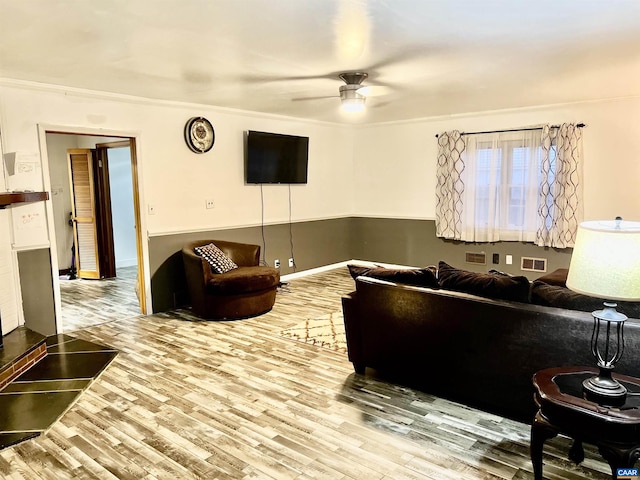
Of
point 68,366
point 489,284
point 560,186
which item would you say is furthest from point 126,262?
point 560,186

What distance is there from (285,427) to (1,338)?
8.51 ft

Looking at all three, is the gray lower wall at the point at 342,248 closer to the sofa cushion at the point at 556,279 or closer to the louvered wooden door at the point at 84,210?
the sofa cushion at the point at 556,279

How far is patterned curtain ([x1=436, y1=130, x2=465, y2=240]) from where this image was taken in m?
6.44

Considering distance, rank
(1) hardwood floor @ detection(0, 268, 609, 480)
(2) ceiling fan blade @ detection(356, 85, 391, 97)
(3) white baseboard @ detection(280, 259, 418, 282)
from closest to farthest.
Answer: (1) hardwood floor @ detection(0, 268, 609, 480)
(2) ceiling fan blade @ detection(356, 85, 391, 97)
(3) white baseboard @ detection(280, 259, 418, 282)

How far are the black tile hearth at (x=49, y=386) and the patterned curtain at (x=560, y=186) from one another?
5.26m

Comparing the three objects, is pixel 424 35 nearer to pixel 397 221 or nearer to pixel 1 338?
pixel 1 338

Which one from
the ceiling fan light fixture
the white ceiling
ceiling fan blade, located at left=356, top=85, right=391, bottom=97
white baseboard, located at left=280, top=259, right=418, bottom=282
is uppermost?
ceiling fan blade, located at left=356, top=85, right=391, bottom=97

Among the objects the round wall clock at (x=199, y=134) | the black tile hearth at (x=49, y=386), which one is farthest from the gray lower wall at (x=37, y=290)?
the round wall clock at (x=199, y=134)

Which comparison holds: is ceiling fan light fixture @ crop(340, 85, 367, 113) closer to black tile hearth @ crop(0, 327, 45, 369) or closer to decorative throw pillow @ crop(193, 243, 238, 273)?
decorative throw pillow @ crop(193, 243, 238, 273)

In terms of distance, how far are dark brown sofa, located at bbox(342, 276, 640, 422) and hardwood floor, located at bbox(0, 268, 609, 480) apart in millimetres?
142

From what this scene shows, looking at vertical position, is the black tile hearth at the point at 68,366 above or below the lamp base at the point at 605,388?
below

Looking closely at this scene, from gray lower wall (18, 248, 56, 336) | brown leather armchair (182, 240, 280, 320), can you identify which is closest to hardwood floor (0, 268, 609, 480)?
brown leather armchair (182, 240, 280, 320)

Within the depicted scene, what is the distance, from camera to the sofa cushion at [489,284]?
2611 millimetres

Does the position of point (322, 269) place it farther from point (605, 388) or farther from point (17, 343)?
point (605, 388)
